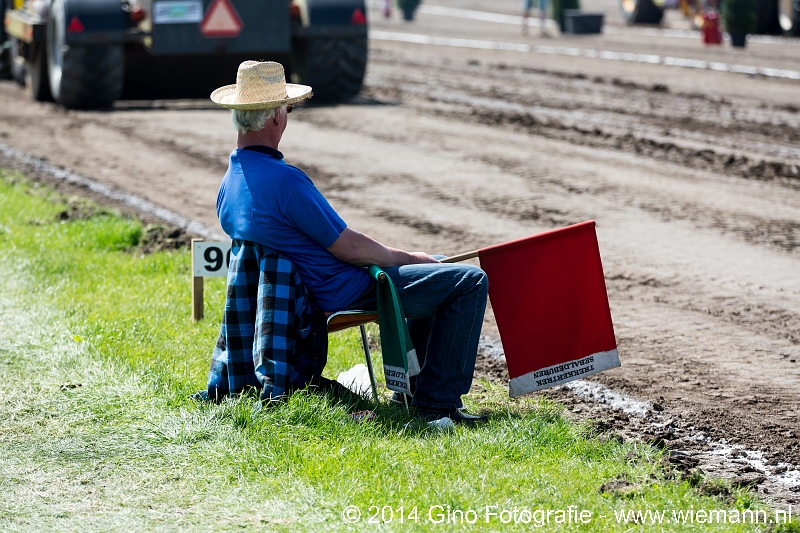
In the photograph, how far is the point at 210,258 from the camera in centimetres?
625

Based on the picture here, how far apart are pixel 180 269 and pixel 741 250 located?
3933mm

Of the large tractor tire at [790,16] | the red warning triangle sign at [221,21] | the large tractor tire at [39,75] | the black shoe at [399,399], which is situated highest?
the large tractor tire at [790,16]

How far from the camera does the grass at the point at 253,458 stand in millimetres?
3982

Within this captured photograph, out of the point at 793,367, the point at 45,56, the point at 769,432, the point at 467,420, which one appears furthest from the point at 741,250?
the point at 45,56

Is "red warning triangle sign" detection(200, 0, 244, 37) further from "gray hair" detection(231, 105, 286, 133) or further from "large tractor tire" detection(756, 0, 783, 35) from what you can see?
"large tractor tire" detection(756, 0, 783, 35)

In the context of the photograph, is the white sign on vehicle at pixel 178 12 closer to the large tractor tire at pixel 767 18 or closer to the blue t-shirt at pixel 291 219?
the blue t-shirt at pixel 291 219

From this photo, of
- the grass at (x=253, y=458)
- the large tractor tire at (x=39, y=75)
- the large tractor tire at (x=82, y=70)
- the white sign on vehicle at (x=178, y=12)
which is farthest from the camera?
the large tractor tire at (x=39, y=75)

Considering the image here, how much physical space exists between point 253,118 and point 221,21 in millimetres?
10317

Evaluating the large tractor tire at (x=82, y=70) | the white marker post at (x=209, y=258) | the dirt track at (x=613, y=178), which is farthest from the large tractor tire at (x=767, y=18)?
the white marker post at (x=209, y=258)

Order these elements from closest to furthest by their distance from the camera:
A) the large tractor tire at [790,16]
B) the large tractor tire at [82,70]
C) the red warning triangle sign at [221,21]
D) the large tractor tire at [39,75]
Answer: the red warning triangle sign at [221,21] → the large tractor tire at [82,70] → the large tractor tire at [39,75] → the large tractor tire at [790,16]

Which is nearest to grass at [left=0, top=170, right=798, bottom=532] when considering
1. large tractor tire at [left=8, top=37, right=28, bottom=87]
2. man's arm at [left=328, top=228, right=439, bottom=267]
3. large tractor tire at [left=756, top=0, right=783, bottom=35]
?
man's arm at [left=328, top=228, right=439, bottom=267]

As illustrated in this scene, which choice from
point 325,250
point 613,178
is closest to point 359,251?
point 325,250

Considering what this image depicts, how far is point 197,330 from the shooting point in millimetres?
6352

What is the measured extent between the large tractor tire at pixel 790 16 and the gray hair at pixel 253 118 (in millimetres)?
22006
